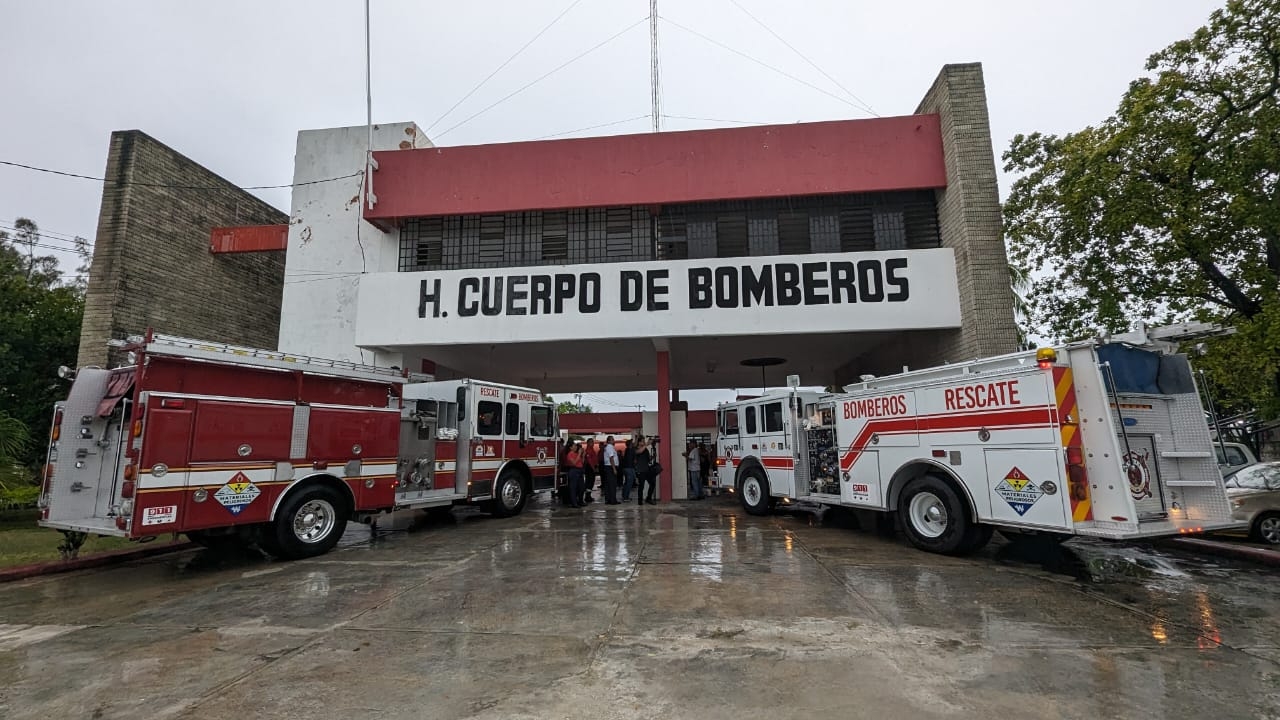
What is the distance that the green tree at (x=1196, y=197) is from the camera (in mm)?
8156

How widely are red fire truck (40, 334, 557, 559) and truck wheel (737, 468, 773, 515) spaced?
261 inches

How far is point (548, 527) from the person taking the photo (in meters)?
10.8

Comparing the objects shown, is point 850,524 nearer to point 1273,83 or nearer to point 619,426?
point 1273,83

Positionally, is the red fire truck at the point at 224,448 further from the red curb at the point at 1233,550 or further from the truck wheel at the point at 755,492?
the red curb at the point at 1233,550

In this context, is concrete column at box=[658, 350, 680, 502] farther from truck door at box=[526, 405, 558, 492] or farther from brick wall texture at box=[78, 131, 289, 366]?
brick wall texture at box=[78, 131, 289, 366]

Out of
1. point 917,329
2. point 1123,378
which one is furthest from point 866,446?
point 917,329

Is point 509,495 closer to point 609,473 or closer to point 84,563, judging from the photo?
point 609,473

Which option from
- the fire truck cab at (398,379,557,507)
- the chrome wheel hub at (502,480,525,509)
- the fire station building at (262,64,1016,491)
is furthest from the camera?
the fire station building at (262,64,1016,491)

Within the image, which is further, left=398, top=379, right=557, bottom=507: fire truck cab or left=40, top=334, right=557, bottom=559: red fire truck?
left=398, top=379, right=557, bottom=507: fire truck cab

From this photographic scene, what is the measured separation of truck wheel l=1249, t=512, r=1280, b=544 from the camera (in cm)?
818

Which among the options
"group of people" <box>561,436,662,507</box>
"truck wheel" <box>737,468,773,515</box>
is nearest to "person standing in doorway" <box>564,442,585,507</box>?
"group of people" <box>561,436,662,507</box>

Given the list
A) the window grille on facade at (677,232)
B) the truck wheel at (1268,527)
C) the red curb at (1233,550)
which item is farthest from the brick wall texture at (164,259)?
the truck wheel at (1268,527)

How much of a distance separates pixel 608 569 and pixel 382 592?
248 centimetres

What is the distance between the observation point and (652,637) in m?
4.59
